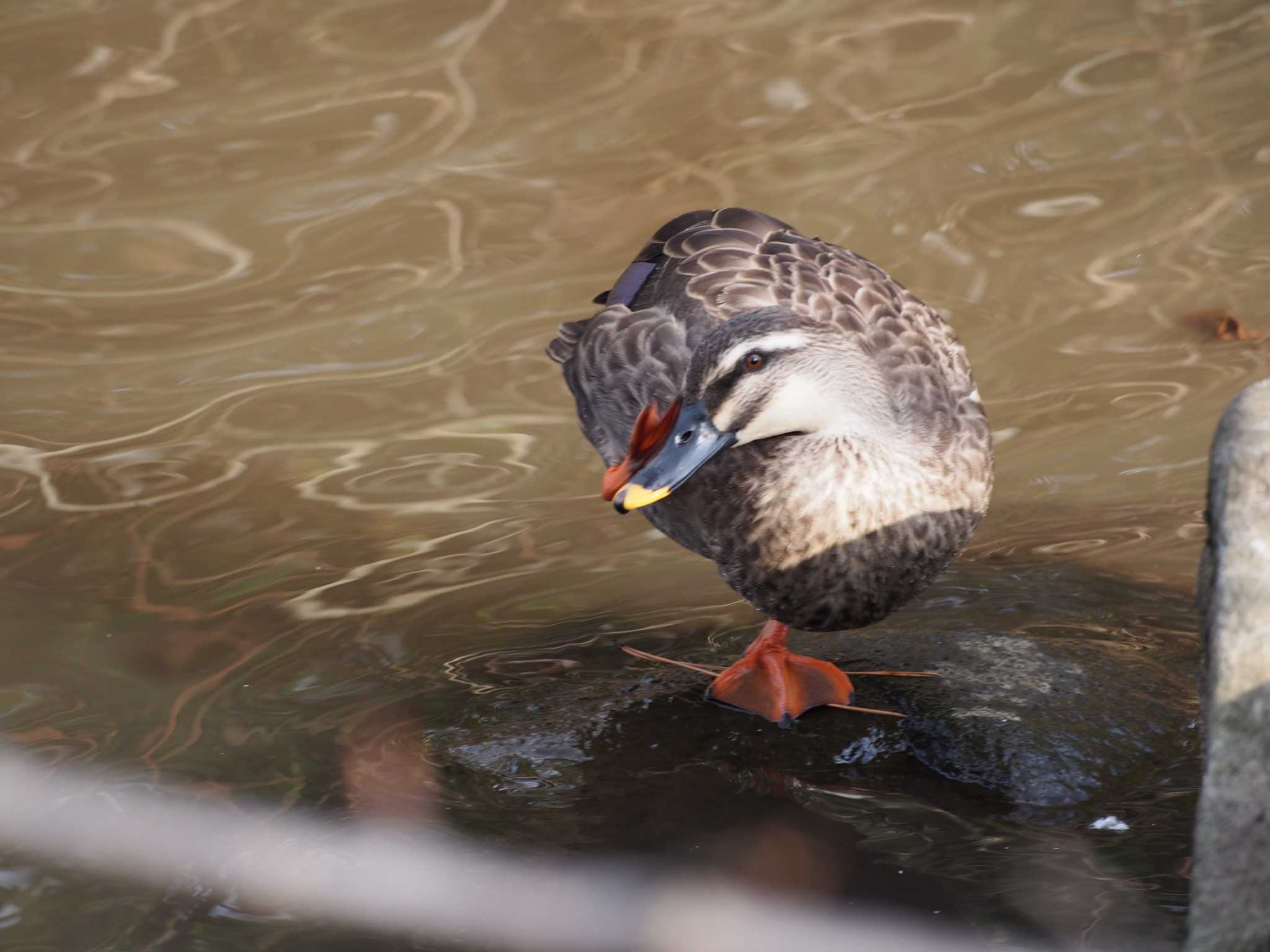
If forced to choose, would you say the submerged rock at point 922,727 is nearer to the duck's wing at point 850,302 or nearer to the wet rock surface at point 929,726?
the wet rock surface at point 929,726

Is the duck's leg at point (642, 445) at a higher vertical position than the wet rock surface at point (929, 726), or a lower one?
higher

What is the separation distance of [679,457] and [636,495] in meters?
0.14

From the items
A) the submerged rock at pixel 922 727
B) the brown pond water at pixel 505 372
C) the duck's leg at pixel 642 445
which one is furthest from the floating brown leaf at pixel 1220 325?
the duck's leg at pixel 642 445

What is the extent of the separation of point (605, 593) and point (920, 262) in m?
2.48

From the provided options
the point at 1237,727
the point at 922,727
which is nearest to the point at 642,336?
the point at 922,727

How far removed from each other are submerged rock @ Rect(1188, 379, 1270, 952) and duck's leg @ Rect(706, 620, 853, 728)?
1.17 meters

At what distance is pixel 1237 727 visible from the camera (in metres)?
2.39

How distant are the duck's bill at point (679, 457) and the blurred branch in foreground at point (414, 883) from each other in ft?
2.60

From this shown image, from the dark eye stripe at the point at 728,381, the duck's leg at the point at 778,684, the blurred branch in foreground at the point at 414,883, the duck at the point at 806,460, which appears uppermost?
the dark eye stripe at the point at 728,381

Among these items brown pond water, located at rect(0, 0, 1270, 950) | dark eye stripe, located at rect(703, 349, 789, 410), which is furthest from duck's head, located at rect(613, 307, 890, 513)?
brown pond water, located at rect(0, 0, 1270, 950)

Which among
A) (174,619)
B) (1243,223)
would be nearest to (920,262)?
(1243,223)

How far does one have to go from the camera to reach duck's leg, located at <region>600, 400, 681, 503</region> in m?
3.55

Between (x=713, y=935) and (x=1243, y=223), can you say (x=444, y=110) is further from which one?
(x=713, y=935)

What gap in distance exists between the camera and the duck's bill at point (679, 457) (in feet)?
10.9
